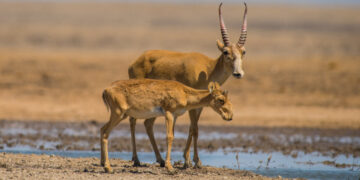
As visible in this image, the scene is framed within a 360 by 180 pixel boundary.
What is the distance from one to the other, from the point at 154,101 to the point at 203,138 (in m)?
7.51

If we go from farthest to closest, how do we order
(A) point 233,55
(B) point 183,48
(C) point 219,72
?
1. (B) point 183,48
2. (C) point 219,72
3. (A) point 233,55

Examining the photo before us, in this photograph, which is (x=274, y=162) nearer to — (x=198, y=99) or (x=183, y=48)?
(x=198, y=99)

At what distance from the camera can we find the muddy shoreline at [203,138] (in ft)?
59.4

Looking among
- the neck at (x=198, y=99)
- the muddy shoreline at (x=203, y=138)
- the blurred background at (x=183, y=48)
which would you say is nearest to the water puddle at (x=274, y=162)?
the muddy shoreline at (x=203, y=138)

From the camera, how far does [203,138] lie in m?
20.3

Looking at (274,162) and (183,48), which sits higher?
(183,48)

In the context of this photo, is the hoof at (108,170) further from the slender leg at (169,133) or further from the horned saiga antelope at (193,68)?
the horned saiga antelope at (193,68)

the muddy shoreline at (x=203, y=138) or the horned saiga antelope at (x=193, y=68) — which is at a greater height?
the horned saiga antelope at (x=193, y=68)

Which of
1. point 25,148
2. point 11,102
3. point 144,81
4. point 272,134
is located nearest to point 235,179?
point 144,81

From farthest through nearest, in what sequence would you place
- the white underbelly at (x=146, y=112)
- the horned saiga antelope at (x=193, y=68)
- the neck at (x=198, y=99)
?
1. the horned saiga antelope at (x=193, y=68)
2. the neck at (x=198, y=99)
3. the white underbelly at (x=146, y=112)

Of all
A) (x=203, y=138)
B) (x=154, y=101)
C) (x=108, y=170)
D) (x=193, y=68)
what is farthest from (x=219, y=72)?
(x=203, y=138)

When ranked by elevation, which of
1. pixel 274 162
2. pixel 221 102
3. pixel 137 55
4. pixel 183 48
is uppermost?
pixel 183 48

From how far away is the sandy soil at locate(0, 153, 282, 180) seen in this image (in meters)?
12.4

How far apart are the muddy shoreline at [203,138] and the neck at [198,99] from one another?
4428 millimetres
